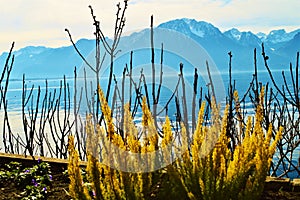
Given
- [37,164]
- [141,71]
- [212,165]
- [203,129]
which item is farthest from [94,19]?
[212,165]

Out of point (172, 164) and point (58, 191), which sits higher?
point (172, 164)

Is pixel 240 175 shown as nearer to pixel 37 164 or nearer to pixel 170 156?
pixel 170 156

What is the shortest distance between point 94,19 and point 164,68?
63 cm

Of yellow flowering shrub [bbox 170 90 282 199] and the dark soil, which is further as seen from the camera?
the dark soil

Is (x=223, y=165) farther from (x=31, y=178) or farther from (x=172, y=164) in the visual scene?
(x=31, y=178)

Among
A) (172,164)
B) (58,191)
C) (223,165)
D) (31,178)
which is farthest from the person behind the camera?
(31,178)

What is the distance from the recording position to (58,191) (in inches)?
111

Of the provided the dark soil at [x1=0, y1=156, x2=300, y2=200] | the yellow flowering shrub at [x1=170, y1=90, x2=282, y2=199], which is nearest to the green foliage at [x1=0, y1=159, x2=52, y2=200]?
the dark soil at [x1=0, y1=156, x2=300, y2=200]

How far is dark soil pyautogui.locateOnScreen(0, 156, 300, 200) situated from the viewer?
246cm

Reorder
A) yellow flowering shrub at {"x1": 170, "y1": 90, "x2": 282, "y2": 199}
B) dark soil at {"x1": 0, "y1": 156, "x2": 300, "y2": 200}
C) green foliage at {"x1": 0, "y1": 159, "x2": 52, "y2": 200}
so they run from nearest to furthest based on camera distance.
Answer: yellow flowering shrub at {"x1": 170, "y1": 90, "x2": 282, "y2": 199} < dark soil at {"x1": 0, "y1": 156, "x2": 300, "y2": 200} < green foliage at {"x1": 0, "y1": 159, "x2": 52, "y2": 200}

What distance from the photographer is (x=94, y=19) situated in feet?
10.8

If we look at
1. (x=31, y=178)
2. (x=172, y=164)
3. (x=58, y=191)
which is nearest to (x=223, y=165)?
(x=172, y=164)

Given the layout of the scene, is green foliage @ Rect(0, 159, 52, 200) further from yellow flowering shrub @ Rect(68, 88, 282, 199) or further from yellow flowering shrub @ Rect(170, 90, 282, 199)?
yellow flowering shrub @ Rect(170, 90, 282, 199)

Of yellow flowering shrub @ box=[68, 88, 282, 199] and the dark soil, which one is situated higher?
yellow flowering shrub @ box=[68, 88, 282, 199]
